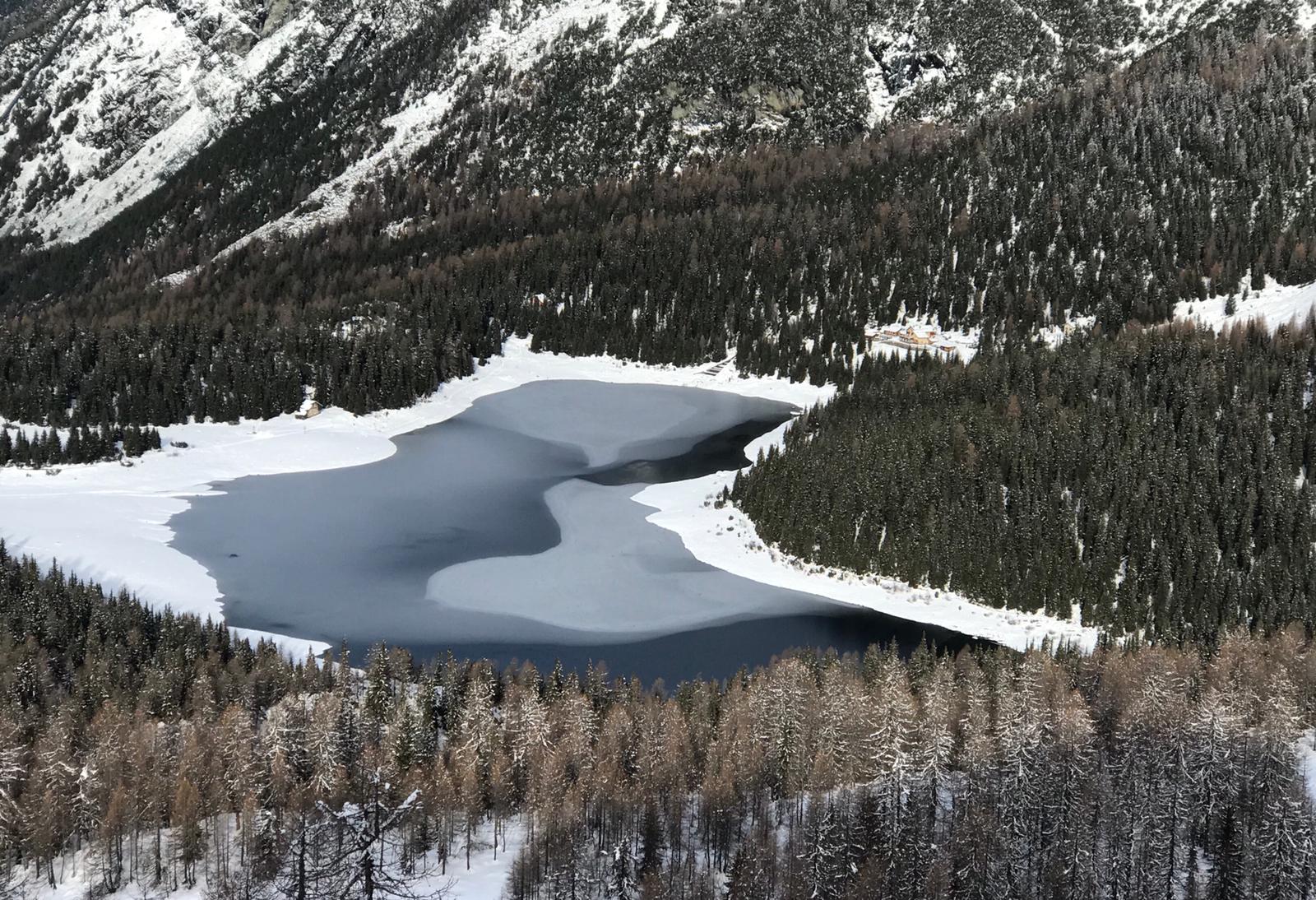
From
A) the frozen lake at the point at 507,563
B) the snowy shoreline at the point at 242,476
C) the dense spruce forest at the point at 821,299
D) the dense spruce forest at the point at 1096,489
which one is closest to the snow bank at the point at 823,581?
the snowy shoreline at the point at 242,476

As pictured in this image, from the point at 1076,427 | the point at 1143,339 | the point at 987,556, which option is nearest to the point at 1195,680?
the point at 987,556

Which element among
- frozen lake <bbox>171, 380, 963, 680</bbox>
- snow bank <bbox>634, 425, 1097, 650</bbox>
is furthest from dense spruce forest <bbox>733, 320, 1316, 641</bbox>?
frozen lake <bbox>171, 380, 963, 680</bbox>

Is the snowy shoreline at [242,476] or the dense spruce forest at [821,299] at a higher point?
the dense spruce forest at [821,299]

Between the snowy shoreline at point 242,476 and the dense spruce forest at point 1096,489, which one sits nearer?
the snowy shoreline at point 242,476

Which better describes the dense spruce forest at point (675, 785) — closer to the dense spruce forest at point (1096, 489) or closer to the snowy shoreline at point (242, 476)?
the snowy shoreline at point (242, 476)

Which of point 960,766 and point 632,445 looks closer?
point 960,766

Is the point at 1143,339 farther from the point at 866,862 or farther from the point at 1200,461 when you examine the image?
the point at 866,862

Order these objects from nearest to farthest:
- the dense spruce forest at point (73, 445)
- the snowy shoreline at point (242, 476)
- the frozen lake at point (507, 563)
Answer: the frozen lake at point (507, 563)
the snowy shoreline at point (242, 476)
the dense spruce forest at point (73, 445)

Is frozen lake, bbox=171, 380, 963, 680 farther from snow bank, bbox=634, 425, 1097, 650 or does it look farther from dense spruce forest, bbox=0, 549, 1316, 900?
dense spruce forest, bbox=0, 549, 1316, 900
